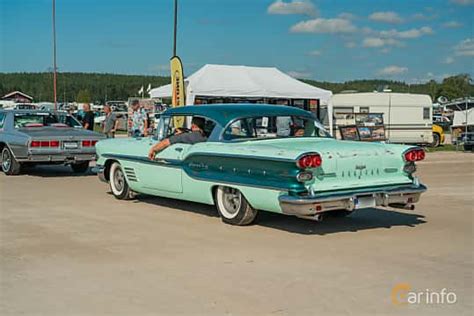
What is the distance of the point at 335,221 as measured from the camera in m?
9.21

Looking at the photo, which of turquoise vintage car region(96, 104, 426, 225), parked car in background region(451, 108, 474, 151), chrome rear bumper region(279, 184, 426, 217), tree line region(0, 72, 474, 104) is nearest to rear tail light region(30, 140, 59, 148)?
turquoise vintage car region(96, 104, 426, 225)

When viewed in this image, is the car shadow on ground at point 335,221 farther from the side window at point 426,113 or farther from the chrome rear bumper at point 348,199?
the side window at point 426,113

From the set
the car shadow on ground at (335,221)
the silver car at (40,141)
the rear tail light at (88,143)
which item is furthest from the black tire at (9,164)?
the car shadow on ground at (335,221)

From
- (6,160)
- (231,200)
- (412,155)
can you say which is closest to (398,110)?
(6,160)

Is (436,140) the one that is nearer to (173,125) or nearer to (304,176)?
(173,125)

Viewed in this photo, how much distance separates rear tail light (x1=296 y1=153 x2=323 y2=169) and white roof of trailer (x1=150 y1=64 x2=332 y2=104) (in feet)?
51.5

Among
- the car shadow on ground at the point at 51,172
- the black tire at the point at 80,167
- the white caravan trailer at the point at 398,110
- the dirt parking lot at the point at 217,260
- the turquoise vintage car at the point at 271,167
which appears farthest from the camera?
the white caravan trailer at the point at 398,110

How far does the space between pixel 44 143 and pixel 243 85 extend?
1090cm

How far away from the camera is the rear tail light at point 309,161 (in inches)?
298

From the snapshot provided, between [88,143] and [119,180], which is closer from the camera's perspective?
[119,180]

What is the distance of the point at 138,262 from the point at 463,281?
3.03m

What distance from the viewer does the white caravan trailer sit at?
29375mm

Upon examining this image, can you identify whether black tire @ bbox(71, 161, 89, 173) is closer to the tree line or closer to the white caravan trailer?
the white caravan trailer

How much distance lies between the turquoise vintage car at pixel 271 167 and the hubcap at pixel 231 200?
0.5 inches
